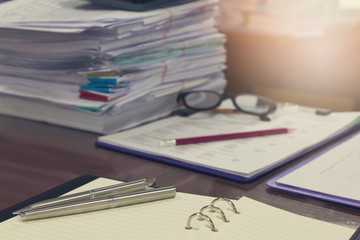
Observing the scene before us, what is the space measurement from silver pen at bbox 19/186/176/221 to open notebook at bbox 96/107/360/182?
138 millimetres

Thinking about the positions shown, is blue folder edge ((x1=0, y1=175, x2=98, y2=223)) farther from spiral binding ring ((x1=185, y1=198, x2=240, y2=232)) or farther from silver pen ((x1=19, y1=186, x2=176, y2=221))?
spiral binding ring ((x1=185, y1=198, x2=240, y2=232))

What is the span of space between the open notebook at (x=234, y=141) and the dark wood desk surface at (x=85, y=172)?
0.02 metres

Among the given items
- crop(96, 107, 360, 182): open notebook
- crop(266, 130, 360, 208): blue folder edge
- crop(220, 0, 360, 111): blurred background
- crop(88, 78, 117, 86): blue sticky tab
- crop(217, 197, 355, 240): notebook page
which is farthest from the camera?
crop(220, 0, 360, 111): blurred background

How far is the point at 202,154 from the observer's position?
2.70ft

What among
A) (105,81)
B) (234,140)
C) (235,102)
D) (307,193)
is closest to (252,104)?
(235,102)

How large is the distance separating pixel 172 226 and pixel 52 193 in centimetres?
19

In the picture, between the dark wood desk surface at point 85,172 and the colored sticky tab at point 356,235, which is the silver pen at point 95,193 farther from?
the colored sticky tab at point 356,235

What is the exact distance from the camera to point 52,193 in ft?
2.20

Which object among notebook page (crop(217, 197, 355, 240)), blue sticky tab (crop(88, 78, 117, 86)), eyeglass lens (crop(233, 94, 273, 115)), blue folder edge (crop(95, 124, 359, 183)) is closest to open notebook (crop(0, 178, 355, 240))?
notebook page (crop(217, 197, 355, 240))

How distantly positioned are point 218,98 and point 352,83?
15.9 inches

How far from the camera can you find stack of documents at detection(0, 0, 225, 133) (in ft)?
3.09

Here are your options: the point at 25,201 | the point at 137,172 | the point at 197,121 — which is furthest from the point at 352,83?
the point at 25,201

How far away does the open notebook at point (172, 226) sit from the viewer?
21.5 inches

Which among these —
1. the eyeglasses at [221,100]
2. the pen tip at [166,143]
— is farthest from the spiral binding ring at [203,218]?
the eyeglasses at [221,100]
